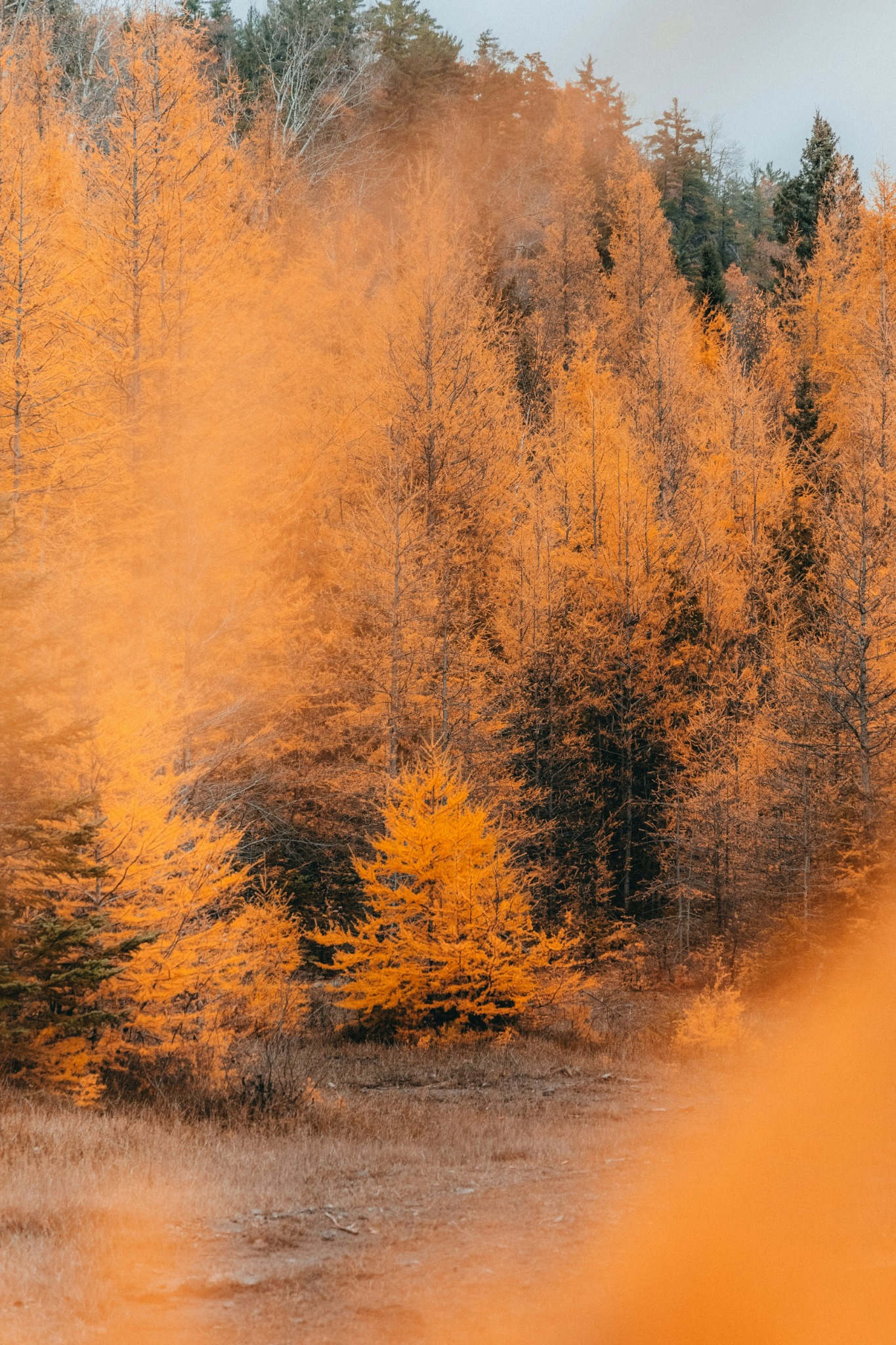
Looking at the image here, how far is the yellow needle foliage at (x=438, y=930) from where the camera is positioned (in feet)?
44.7

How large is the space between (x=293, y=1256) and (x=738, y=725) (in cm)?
1744

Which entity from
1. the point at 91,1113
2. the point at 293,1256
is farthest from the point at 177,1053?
the point at 293,1256

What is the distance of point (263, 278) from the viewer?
Answer: 62.6ft

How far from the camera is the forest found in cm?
973

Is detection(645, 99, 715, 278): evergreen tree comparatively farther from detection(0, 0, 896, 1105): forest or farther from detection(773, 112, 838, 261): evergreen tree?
detection(0, 0, 896, 1105): forest

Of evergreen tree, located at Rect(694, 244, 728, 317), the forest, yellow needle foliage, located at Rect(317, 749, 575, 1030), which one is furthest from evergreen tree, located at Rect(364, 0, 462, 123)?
yellow needle foliage, located at Rect(317, 749, 575, 1030)

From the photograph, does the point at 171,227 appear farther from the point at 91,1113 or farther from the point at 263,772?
the point at 91,1113

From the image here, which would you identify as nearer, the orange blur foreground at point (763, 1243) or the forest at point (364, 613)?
the orange blur foreground at point (763, 1243)

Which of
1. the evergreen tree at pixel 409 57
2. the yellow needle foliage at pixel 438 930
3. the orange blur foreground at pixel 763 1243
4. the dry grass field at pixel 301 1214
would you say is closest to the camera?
the dry grass field at pixel 301 1214

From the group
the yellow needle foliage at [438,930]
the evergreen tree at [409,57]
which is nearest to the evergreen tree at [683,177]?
the evergreen tree at [409,57]

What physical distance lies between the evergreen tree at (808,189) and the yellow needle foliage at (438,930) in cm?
3751

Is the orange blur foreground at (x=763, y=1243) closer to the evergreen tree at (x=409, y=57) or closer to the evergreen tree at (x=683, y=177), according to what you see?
the evergreen tree at (x=409, y=57)

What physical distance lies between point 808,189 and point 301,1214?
4731 centimetres

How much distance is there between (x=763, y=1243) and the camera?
271 inches
